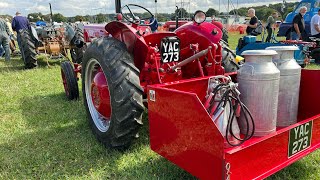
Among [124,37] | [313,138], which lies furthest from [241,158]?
[124,37]

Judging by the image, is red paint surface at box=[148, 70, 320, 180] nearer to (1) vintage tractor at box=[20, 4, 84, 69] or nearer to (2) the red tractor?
(2) the red tractor

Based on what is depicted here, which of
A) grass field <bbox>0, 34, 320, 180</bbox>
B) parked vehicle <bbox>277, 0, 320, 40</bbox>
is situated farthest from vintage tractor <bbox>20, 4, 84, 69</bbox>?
parked vehicle <bbox>277, 0, 320, 40</bbox>

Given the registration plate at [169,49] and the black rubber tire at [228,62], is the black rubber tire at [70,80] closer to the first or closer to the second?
the registration plate at [169,49]

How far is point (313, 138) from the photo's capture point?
2.51 m

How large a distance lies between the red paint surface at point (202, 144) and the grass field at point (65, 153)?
494 mm

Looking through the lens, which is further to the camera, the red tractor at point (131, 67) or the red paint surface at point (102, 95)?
the red paint surface at point (102, 95)

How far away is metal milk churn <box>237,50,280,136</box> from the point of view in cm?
244

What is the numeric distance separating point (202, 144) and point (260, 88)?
2.56ft

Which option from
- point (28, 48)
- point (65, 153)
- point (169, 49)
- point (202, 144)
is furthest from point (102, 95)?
point (28, 48)

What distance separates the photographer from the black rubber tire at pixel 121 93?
291 cm

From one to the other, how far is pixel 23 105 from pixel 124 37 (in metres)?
3.03

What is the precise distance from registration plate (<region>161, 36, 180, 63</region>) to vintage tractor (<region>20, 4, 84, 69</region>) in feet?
16.9

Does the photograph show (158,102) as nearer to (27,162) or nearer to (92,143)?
(92,143)

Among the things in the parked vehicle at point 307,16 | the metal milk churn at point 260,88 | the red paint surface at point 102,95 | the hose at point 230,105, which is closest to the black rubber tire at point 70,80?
the red paint surface at point 102,95
